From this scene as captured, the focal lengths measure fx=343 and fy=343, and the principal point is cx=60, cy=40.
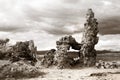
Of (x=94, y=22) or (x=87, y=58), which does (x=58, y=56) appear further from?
(x=94, y=22)

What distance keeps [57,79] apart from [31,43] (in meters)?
18.0

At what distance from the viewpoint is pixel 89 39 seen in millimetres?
60094

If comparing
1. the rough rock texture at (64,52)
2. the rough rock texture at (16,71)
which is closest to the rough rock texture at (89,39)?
the rough rock texture at (64,52)

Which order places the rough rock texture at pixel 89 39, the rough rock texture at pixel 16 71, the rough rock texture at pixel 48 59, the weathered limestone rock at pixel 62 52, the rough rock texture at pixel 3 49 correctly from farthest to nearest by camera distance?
1. the rough rock texture at pixel 89 39
2. the rough rock texture at pixel 48 59
3. the weathered limestone rock at pixel 62 52
4. the rough rock texture at pixel 3 49
5. the rough rock texture at pixel 16 71

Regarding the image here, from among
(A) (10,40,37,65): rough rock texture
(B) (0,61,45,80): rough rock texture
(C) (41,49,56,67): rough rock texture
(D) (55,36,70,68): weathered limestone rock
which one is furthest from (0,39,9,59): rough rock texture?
(C) (41,49,56,67): rough rock texture

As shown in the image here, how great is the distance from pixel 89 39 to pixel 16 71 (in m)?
20.7

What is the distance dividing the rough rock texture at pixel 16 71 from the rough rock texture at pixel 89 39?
16699 millimetres

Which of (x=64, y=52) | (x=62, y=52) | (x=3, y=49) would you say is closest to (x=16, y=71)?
(x=3, y=49)

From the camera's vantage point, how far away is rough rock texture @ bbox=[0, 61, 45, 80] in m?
41.4

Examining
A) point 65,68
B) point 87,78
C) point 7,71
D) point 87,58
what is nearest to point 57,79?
point 87,78

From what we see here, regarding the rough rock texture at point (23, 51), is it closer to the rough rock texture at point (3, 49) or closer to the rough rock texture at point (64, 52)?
the rough rock texture at point (3, 49)

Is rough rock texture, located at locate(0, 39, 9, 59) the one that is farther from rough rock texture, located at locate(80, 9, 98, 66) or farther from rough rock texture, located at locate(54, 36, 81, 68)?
rough rock texture, located at locate(80, 9, 98, 66)

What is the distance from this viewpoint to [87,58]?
2338 inches

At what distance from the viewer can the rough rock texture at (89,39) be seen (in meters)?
59.7
